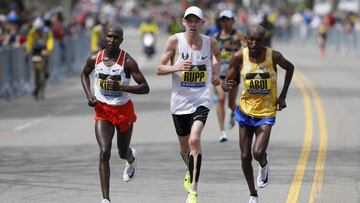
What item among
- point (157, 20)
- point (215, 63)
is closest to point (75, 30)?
point (215, 63)

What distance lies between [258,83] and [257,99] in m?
0.16

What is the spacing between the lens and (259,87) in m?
10.7

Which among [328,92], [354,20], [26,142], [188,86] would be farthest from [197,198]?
[354,20]

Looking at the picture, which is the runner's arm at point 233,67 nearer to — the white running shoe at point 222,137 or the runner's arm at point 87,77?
the runner's arm at point 87,77

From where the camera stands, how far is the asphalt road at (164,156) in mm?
11633

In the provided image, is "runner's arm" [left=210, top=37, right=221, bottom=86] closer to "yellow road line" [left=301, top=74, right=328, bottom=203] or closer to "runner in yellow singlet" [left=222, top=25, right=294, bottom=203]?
"runner in yellow singlet" [left=222, top=25, right=294, bottom=203]

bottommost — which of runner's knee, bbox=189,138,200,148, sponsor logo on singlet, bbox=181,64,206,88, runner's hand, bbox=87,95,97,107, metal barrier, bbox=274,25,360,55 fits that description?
metal barrier, bbox=274,25,360,55

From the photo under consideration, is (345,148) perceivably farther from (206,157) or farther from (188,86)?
(188,86)

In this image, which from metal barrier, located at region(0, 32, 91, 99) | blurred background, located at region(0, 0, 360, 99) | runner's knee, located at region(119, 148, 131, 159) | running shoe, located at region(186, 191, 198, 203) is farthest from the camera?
blurred background, located at region(0, 0, 360, 99)

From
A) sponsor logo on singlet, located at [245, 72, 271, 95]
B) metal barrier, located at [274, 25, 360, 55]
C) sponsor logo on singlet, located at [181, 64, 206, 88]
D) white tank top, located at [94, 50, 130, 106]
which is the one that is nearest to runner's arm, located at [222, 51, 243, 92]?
sponsor logo on singlet, located at [245, 72, 271, 95]

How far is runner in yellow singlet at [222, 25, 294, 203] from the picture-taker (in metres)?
10.5

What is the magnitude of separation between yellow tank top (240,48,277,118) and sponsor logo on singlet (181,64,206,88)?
498 mm

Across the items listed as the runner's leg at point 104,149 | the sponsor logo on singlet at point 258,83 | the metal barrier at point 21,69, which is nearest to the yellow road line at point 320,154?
the sponsor logo on singlet at point 258,83

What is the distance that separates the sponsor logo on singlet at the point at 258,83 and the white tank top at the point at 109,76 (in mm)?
1162
